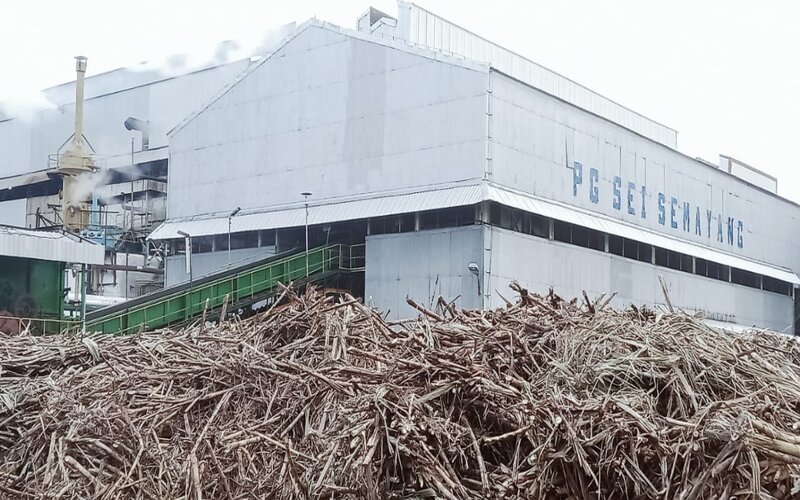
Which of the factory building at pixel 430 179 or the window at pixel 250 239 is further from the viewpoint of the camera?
the window at pixel 250 239

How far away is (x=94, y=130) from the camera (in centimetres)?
4834

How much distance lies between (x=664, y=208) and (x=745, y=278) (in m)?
10.0

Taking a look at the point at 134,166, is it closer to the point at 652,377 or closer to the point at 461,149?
the point at 461,149

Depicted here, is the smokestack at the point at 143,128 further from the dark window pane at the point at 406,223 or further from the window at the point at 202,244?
the dark window pane at the point at 406,223

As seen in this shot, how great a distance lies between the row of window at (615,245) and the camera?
2577cm

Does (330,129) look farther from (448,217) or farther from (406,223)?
(448,217)

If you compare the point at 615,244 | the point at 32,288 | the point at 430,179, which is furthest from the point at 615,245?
the point at 32,288

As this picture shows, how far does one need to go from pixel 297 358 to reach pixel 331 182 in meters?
22.9

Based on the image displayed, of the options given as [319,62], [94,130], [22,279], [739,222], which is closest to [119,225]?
[94,130]

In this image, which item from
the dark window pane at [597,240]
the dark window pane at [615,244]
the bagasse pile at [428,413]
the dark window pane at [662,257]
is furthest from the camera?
the dark window pane at [662,257]

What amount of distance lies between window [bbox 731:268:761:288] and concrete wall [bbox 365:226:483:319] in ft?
66.0

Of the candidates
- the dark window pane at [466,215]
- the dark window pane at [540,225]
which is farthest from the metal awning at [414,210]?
the dark window pane at [466,215]

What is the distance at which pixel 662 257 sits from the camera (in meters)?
33.2

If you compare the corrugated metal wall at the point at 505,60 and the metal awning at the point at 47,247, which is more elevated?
the corrugated metal wall at the point at 505,60
